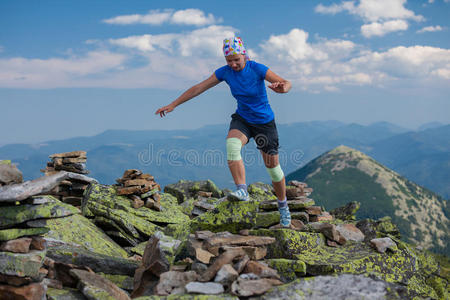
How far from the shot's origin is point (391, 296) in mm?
6336

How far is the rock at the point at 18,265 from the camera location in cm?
703

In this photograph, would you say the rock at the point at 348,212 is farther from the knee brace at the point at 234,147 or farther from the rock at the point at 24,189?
the rock at the point at 24,189

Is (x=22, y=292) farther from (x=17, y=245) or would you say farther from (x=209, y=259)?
(x=209, y=259)

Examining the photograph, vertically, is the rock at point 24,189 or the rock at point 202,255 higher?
Answer: the rock at point 24,189

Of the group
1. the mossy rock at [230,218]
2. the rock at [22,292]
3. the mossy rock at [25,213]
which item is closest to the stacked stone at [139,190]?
the mossy rock at [230,218]

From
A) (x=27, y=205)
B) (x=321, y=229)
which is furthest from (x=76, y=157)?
(x=321, y=229)

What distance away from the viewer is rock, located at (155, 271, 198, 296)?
22.5 ft

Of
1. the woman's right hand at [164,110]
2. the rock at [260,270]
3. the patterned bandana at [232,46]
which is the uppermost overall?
the patterned bandana at [232,46]

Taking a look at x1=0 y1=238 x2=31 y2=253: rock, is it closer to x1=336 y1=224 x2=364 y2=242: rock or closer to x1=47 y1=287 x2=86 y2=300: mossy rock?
x1=47 y1=287 x2=86 y2=300: mossy rock

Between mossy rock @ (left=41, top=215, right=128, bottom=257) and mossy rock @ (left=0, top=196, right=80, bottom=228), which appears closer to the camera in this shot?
mossy rock @ (left=0, top=196, right=80, bottom=228)

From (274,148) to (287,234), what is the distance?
238cm

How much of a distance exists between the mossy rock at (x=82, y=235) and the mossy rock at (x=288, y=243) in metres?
6.05

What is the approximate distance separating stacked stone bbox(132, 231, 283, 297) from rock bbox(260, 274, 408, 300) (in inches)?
13.7

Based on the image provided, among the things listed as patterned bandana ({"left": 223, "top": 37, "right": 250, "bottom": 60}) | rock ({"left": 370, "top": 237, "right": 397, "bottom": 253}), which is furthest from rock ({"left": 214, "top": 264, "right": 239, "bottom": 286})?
patterned bandana ({"left": 223, "top": 37, "right": 250, "bottom": 60})
